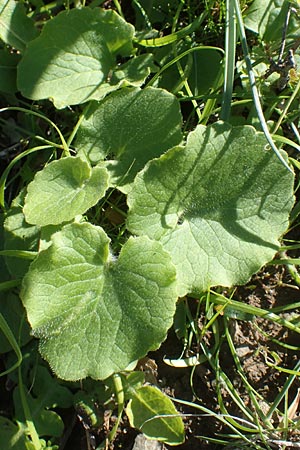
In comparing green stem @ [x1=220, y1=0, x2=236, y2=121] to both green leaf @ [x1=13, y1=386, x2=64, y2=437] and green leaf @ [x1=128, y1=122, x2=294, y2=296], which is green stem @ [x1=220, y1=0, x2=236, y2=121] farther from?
green leaf @ [x1=13, y1=386, x2=64, y2=437]

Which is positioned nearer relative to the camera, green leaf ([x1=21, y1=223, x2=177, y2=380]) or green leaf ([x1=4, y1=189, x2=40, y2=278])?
green leaf ([x1=21, y1=223, x2=177, y2=380])

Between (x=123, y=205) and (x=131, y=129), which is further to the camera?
(x=123, y=205)

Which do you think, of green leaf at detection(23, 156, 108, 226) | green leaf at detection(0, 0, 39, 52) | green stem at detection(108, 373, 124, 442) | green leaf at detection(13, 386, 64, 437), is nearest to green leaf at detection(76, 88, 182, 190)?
green leaf at detection(23, 156, 108, 226)

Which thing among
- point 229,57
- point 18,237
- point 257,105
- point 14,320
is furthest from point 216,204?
point 14,320

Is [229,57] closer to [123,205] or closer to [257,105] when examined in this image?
[257,105]

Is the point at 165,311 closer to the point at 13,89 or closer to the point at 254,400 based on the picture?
the point at 254,400

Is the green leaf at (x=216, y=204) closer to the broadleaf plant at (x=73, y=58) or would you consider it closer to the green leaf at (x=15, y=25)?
the broadleaf plant at (x=73, y=58)

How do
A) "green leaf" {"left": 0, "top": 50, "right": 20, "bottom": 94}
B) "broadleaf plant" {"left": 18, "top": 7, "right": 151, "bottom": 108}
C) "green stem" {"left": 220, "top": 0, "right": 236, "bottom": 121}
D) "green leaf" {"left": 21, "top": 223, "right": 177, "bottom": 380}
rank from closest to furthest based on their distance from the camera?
"green leaf" {"left": 21, "top": 223, "right": 177, "bottom": 380} < "green stem" {"left": 220, "top": 0, "right": 236, "bottom": 121} < "broadleaf plant" {"left": 18, "top": 7, "right": 151, "bottom": 108} < "green leaf" {"left": 0, "top": 50, "right": 20, "bottom": 94}
